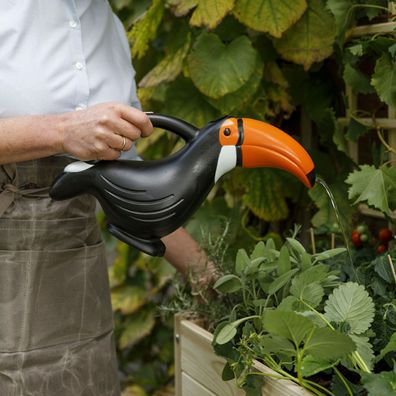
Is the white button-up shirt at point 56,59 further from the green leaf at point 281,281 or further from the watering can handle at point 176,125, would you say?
the green leaf at point 281,281

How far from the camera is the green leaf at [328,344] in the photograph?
3.29 ft

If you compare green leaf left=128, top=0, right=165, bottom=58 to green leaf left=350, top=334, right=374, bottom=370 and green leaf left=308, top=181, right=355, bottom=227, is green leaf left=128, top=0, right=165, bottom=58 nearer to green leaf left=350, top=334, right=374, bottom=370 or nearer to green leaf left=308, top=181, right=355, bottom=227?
green leaf left=308, top=181, right=355, bottom=227

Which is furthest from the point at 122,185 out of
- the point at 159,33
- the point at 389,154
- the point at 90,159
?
the point at 159,33

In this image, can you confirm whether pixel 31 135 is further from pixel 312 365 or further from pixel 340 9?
pixel 340 9

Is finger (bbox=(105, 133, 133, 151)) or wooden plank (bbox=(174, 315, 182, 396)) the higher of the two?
finger (bbox=(105, 133, 133, 151))

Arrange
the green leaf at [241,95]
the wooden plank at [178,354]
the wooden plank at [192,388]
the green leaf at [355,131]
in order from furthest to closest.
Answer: the green leaf at [241,95], the green leaf at [355,131], the wooden plank at [178,354], the wooden plank at [192,388]

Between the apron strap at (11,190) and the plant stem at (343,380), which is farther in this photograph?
the apron strap at (11,190)

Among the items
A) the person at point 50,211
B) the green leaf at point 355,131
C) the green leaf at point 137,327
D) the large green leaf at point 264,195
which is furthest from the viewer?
the green leaf at point 137,327

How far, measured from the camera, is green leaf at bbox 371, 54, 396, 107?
1.53 m

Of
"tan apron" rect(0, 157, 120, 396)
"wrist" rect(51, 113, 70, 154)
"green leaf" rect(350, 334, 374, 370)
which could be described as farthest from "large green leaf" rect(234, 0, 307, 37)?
"green leaf" rect(350, 334, 374, 370)

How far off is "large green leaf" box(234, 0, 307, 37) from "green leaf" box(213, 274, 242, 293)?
0.64m

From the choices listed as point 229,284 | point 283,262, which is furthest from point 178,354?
point 283,262

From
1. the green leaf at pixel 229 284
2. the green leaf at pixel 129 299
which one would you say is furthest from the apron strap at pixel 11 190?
the green leaf at pixel 129 299

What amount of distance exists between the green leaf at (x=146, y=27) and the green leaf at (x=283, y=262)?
0.87 metres
